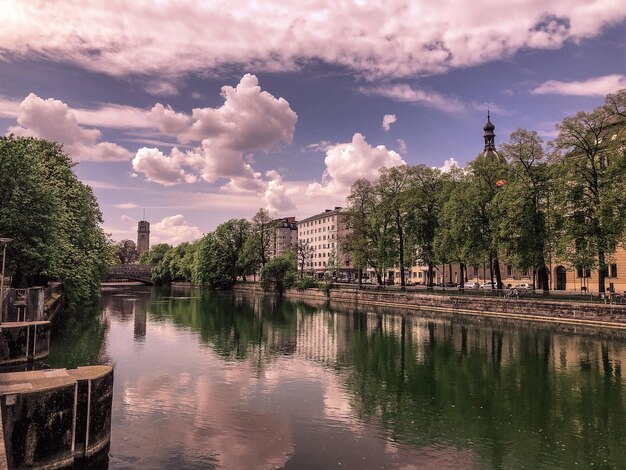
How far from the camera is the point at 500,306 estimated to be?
5700 centimetres

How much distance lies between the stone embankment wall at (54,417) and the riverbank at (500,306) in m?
46.0

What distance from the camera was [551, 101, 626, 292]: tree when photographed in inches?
1865

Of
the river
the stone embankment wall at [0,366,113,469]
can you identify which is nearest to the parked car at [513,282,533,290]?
the river

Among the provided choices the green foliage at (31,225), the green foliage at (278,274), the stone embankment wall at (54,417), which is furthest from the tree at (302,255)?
the stone embankment wall at (54,417)

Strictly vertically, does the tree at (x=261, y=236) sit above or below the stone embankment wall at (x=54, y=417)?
above

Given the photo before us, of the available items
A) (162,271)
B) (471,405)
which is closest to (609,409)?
(471,405)

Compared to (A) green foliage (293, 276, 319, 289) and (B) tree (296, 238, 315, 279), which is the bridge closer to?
(B) tree (296, 238, 315, 279)

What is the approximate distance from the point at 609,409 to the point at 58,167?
51464 mm

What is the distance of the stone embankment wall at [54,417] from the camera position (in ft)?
41.7

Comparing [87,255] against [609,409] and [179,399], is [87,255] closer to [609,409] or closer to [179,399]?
[179,399]

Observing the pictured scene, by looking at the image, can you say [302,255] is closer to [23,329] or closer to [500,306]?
[500,306]

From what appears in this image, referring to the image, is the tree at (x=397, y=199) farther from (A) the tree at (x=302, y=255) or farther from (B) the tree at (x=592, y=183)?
(A) the tree at (x=302, y=255)

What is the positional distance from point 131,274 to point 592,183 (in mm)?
140363

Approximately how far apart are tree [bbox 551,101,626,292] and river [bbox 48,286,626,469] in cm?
942
